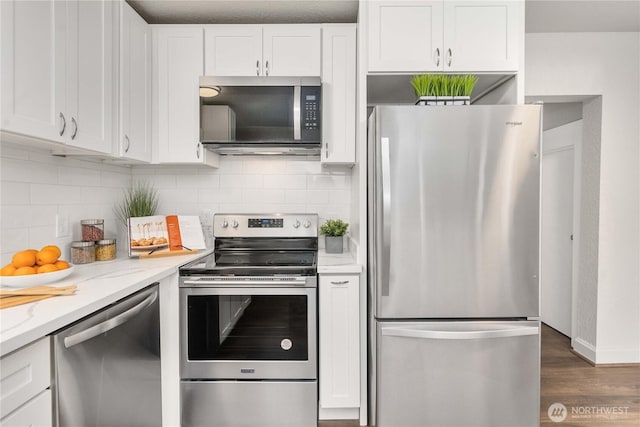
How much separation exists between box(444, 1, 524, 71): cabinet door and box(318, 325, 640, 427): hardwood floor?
205 cm

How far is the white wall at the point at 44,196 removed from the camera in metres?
1.52

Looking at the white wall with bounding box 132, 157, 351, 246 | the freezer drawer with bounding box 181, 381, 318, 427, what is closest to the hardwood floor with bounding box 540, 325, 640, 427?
the freezer drawer with bounding box 181, 381, 318, 427

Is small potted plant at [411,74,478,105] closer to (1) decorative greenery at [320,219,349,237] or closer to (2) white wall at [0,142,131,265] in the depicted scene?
(1) decorative greenery at [320,219,349,237]

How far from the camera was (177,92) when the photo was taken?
218 centimetres

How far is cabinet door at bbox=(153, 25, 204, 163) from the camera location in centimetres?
216

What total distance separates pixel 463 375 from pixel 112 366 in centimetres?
156

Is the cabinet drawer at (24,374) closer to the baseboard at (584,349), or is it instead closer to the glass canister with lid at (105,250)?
the glass canister with lid at (105,250)

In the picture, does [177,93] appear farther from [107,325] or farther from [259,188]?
[107,325]

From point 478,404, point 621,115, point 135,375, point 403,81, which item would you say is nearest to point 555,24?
point 621,115

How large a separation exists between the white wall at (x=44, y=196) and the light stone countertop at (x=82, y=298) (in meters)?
0.25

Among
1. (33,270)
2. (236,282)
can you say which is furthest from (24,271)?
(236,282)

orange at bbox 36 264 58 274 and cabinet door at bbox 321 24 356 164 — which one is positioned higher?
cabinet door at bbox 321 24 356 164

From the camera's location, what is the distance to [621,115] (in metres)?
2.65

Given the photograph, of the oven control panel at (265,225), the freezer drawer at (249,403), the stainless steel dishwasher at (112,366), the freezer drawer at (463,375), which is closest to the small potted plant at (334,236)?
the oven control panel at (265,225)
